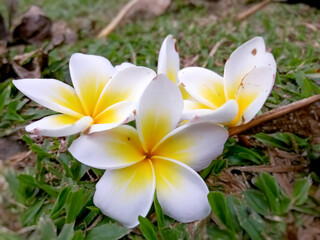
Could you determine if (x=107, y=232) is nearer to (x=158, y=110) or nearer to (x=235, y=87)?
(x=158, y=110)

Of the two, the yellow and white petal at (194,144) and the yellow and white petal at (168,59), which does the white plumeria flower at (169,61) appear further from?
the yellow and white petal at (194,144)

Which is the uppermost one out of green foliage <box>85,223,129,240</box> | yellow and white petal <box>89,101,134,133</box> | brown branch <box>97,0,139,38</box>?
yellow and white petal <box>89,101,134,133</box>

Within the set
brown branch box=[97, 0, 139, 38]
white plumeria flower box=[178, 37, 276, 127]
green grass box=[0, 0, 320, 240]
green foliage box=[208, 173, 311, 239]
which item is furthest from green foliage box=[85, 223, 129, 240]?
brown branch box=[97, 0, 139, 38]

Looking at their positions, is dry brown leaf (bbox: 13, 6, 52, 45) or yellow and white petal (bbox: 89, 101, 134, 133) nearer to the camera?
yellow and white petal (bbox: 89, 101, 134, 133)

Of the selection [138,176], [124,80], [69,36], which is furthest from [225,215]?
[69,36]

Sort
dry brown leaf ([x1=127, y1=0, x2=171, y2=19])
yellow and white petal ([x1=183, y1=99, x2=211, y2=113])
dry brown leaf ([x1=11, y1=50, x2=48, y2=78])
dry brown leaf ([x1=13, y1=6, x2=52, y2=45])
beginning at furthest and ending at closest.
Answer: dry brown leaf ([x1=127, y1=0, x2=171, y2=19])
dry brown leaf ([x1=13, y1=6, x2=52, y2=45])
dry brown leaf ([x1=11, y1=50, x2=48, y2=78])
yellow and white petal ([x1=183, y1=99, x2=211, y2=113])

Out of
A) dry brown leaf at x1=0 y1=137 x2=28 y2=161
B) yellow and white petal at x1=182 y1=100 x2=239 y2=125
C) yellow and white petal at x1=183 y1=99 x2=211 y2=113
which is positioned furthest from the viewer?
dry brown leaf at x1=0 y1=137 x2=28 y2=161

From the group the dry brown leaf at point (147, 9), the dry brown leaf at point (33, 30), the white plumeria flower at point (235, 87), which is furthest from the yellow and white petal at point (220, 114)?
the dry brown leaf at point (147, 9)

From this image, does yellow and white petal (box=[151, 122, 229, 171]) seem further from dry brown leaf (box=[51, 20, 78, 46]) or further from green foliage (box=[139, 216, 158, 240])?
dry brown leaf (box=[51, 20, 78, 46])
